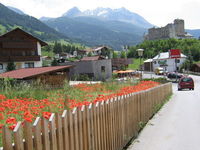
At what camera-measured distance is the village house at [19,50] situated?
51.0 metres

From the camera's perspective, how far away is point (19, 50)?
5391 cm

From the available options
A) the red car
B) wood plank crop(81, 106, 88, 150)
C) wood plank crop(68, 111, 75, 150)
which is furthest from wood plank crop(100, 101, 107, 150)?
the red car

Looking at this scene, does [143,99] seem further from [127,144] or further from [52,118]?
[52,118]

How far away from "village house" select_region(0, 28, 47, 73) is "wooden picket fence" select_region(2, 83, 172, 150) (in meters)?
47.3

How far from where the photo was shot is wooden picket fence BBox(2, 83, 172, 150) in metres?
2.60

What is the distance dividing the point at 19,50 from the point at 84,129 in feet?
172

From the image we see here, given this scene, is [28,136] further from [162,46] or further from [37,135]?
[162,46]

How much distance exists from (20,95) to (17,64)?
43.4 metres

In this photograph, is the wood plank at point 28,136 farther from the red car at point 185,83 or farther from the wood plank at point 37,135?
the red car at point 185,83

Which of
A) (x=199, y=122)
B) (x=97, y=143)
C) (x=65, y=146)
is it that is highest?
(x=65, y=146)

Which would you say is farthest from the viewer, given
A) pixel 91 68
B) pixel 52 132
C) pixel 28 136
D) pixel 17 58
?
pixel 17 58

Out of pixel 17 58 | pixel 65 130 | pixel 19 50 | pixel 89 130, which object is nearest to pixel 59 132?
pixel 65 130

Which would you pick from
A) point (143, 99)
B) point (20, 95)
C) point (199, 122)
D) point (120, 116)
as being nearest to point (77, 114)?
point (120, 116)

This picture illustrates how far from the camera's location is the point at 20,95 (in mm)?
11750
